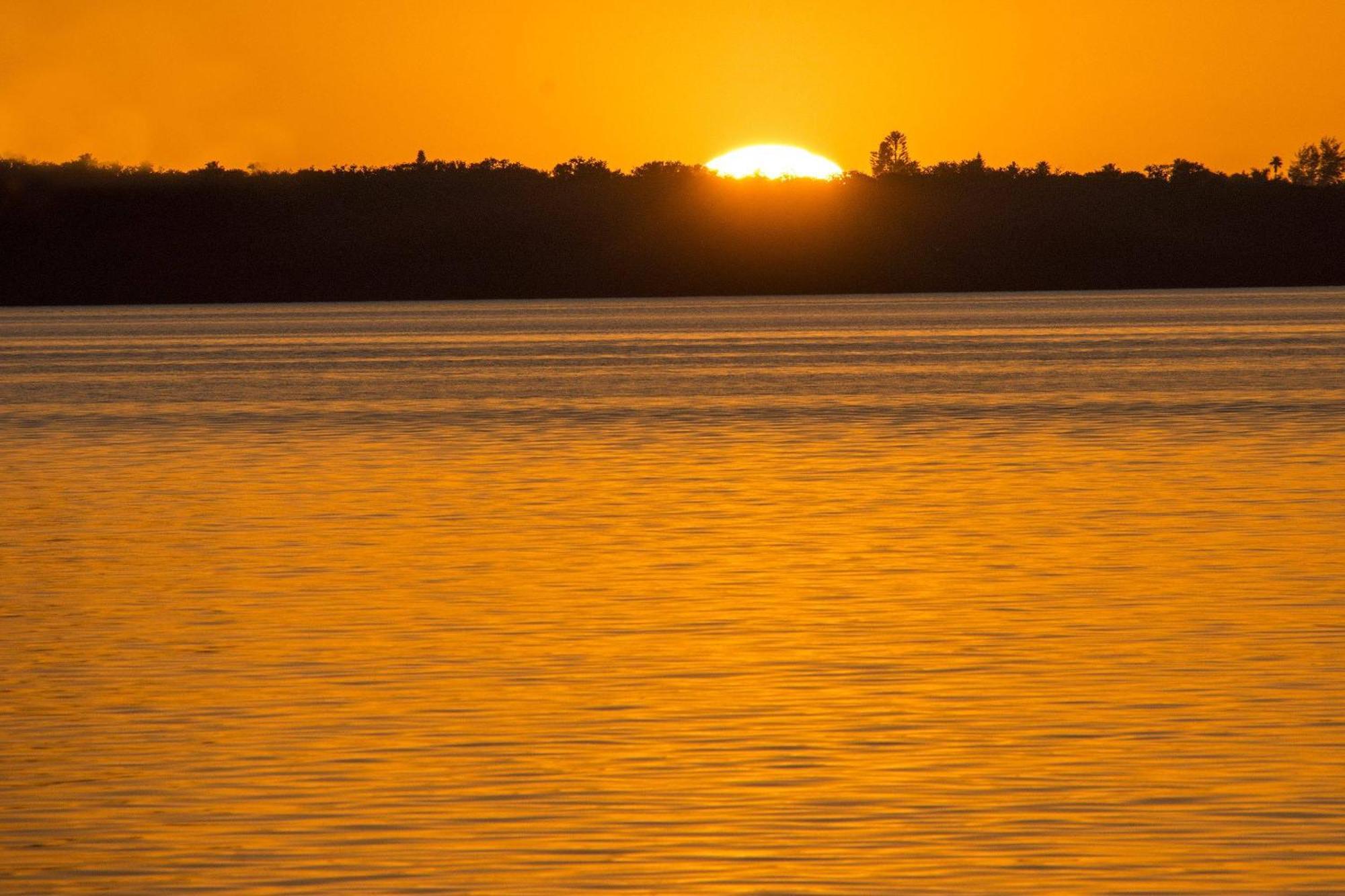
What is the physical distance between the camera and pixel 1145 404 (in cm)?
5797

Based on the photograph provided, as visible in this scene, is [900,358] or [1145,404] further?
[900,358]

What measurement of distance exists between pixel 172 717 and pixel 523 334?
427ft

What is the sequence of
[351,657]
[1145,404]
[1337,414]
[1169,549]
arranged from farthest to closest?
1. [1145,404]
2. [1337,414]
3. [1169,549]
4. [351,657]

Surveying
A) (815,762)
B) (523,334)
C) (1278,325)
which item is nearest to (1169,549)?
(815,762)

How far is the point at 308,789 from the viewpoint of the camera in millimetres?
14250

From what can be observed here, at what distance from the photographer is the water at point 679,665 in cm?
1288

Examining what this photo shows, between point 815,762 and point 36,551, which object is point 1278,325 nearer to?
point 36,551

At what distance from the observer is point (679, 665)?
1839 centimetres

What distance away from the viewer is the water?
1288 cm

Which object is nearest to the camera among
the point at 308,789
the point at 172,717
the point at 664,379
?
the point at 308,789

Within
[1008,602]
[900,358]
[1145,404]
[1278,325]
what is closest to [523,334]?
[1278,325]

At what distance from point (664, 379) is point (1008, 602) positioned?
5766 cm

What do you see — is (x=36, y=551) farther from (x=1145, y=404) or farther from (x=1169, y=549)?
(x=1145, y=404)

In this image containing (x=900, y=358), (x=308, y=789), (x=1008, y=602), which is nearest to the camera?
(x=308, y=789)
